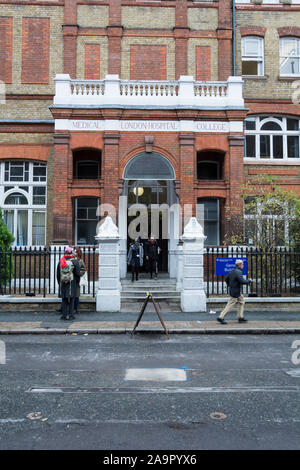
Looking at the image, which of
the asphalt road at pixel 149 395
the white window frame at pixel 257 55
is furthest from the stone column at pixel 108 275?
the white window frame at pixel 257 55

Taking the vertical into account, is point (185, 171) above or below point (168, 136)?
below

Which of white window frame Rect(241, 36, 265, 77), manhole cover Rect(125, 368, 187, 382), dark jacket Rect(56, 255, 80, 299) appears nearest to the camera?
manhole cover Rect(125, 368, 187, 382)

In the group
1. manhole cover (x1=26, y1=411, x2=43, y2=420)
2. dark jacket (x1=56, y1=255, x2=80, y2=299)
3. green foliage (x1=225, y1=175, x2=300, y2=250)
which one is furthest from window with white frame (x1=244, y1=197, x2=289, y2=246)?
manhole cover (x1=26, y1=411, x2=43, y2=420)

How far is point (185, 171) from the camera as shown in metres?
16.4

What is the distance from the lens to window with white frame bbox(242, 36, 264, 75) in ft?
63.3

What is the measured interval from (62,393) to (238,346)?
4.34 meters

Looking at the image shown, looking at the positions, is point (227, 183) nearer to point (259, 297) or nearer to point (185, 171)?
point (185, 171)

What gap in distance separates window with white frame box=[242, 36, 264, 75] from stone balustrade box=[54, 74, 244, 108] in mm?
3356

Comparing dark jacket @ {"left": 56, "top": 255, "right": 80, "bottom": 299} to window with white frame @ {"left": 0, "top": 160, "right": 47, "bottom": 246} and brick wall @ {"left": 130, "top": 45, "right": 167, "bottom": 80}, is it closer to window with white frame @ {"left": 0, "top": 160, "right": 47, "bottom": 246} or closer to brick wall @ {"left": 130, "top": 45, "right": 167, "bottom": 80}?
window with white frame @ {"left": 0, "top": 160, "right": 47, "bottom": 246}

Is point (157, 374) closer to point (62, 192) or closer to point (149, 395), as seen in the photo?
point (149, 395)

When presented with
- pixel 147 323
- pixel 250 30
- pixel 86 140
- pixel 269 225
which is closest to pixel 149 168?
pixel 86 140

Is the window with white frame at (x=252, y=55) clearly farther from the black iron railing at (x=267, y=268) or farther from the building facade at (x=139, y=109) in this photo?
the black iron railing at (x=267, y=268)
